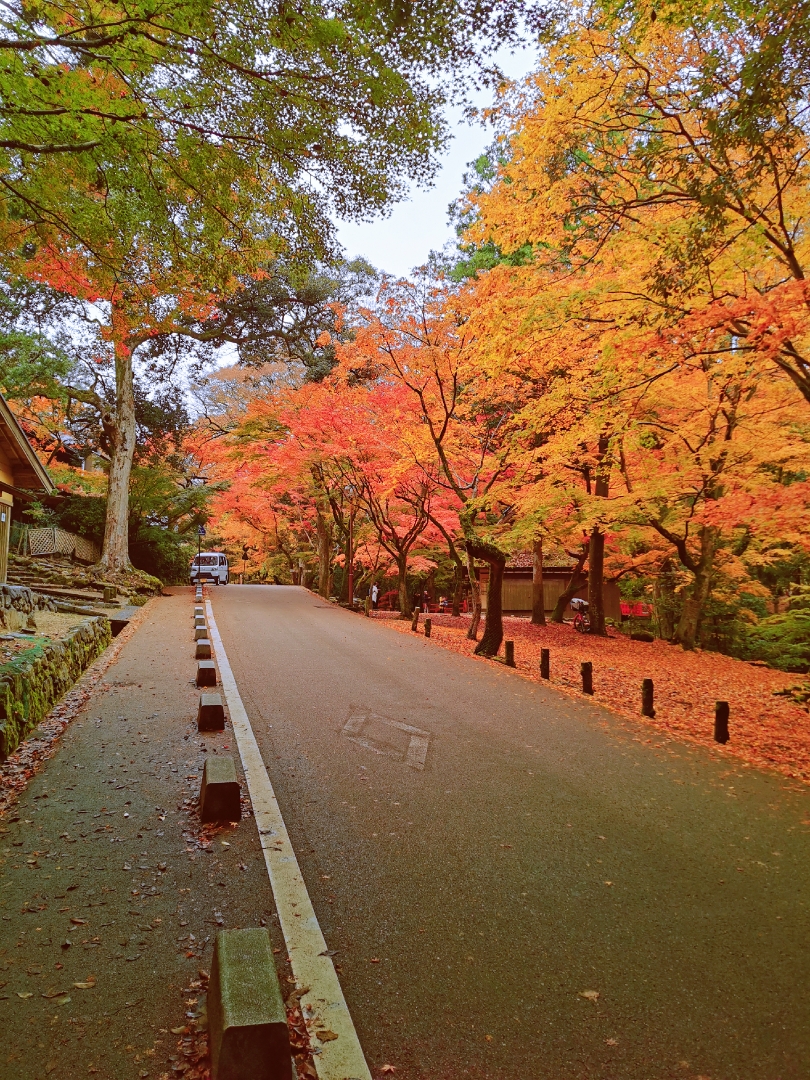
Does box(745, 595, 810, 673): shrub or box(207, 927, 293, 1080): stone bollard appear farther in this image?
box(745, 595, 810, 673): shrub

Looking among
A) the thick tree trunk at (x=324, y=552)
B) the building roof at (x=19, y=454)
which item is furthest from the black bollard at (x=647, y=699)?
the thick tree trunk at (x=324, y=552)

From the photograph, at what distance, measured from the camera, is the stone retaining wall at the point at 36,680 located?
6.20 m

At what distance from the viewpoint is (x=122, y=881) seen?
3.87 meters

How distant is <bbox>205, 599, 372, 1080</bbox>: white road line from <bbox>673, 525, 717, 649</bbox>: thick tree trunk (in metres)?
14.3

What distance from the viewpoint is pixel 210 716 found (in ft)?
23.4

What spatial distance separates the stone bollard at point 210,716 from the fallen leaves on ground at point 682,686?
5.65 meters

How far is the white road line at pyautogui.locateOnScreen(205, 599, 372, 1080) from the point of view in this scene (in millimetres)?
2510

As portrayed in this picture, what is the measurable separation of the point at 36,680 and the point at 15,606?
16.7 feet

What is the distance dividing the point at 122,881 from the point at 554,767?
4.17 meters

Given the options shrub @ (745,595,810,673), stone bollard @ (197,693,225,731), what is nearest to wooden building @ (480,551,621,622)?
shrub @ (745,595,810,673)

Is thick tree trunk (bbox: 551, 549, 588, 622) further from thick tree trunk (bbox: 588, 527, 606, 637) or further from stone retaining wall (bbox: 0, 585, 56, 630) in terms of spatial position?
stone retaining wall (bbox: 0, 585, 56, 630)

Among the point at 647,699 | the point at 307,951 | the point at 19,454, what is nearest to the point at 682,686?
the point at 647,699

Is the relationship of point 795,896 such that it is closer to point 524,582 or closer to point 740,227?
point 740,227

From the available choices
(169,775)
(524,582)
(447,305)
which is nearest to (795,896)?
(169,775)
